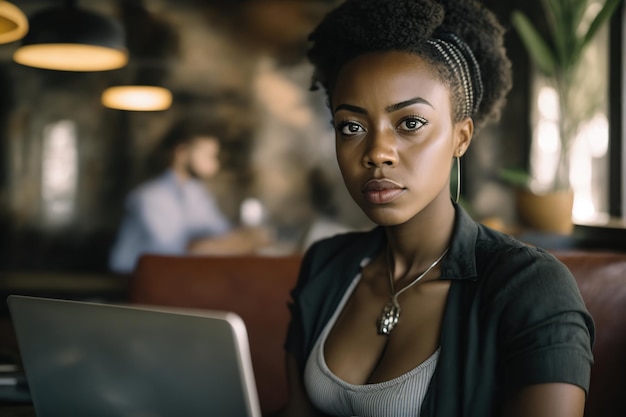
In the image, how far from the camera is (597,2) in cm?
435

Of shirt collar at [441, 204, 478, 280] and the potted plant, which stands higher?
the potted plant

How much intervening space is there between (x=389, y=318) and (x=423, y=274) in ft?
0.39

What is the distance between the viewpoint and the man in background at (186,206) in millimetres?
5664

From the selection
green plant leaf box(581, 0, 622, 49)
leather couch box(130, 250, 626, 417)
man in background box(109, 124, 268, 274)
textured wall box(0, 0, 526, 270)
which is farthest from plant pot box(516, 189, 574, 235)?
man in background box(109, 124, 268, 274)

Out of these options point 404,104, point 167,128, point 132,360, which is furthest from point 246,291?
point 167,128

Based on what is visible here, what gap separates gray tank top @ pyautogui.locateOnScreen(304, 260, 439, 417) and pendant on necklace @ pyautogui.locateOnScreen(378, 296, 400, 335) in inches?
5.3

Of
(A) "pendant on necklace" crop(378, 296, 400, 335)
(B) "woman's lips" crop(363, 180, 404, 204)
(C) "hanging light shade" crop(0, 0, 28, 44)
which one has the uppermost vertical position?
(C) "hanging light shade" crop(0, 0, 28, 44)

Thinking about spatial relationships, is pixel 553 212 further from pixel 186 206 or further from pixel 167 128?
pixel 167 128

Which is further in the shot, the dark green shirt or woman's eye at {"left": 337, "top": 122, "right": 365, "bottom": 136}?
woman's eye at {"left": 337, "top": 122, "right": 365, "bottom": 136}

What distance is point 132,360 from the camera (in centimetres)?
90

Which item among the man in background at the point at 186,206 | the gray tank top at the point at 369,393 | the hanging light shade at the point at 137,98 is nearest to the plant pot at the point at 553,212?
the man in background at the point at 186,206

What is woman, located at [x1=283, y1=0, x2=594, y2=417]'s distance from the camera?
3.65ft

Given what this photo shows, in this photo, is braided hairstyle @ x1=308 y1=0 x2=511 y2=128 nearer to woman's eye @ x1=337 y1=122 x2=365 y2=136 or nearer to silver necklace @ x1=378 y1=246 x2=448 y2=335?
woman's eye @ x1=337 y1=122 x2=365 y2=136

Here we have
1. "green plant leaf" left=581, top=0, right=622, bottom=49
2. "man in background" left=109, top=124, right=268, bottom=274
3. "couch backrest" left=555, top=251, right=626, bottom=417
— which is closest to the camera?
"couch backrest" left=555, top=251, right=626, bottom=417
